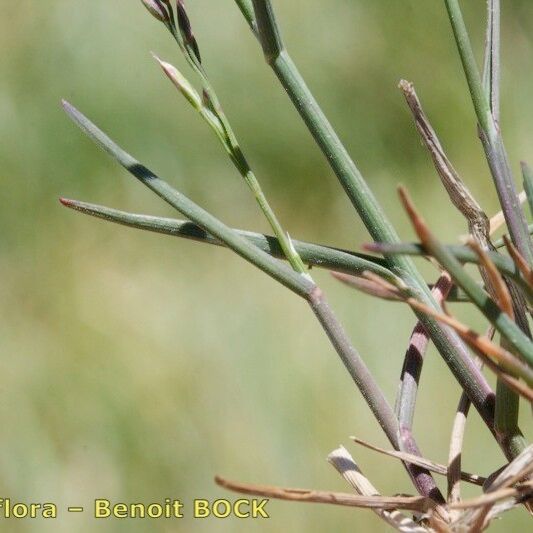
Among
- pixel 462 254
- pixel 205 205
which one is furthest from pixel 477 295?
pixel 205 205

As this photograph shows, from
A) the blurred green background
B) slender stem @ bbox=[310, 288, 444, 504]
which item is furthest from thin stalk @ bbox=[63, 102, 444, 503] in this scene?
the blurred green background

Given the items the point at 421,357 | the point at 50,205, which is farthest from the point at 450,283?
the point at 50,205

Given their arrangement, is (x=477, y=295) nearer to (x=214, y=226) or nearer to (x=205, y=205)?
(x=214, y=226)

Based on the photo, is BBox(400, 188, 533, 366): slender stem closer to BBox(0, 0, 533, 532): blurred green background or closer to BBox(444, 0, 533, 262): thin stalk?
BBox(444, 0, 533, 262): thin stalk

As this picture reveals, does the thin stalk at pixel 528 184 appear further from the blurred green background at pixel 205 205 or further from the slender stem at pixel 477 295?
the blurred green background at pixel 205 205

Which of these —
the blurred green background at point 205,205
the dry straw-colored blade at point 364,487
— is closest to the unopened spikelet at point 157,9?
the dry straw-colored blade at point 364,487

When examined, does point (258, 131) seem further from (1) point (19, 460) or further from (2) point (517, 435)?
(2) point (517, 435)
